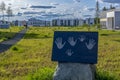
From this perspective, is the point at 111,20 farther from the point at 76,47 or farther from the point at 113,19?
the point at 76,47

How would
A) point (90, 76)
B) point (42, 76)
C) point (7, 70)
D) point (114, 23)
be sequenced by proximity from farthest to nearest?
point (114, 23), point (7, 70), point (42, 76), point (90, 76)

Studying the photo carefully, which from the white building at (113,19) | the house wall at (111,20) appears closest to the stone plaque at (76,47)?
the white building at (113,19)

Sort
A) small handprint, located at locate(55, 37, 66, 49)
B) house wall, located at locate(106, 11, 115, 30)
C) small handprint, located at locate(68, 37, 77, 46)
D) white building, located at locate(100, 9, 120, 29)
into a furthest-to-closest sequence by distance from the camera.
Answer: house wall, located at locate(106, 11, 115, 30) < white building, located at locate(100, 9, 120, 29) < small handprint, located at locate(55, 37, 66, 49) < small handprint, located at locate(68, 37, 77, 46)

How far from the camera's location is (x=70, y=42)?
527 inches

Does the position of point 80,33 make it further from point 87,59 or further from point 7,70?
point 7,70

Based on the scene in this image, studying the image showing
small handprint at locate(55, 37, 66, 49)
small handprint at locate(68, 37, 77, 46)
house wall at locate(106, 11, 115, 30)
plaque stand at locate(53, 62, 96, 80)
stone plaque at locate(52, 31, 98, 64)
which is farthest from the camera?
house wall at locate(106, 11, 115, 30)

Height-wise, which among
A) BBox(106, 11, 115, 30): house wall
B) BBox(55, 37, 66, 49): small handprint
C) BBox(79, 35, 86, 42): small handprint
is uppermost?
BBox(79, 35, 86, 42): small handprint

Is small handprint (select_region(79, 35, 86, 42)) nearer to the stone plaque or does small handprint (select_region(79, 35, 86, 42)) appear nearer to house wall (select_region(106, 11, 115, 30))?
the stone plaque

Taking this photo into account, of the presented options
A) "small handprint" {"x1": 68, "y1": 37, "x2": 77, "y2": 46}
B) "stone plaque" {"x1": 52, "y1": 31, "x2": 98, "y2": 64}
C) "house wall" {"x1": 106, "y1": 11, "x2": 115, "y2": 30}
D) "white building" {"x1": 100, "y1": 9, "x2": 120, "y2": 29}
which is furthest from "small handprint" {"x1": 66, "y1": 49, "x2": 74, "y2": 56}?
"house wall" {"x1": 106, "y1": 11, "x2": 115, "y2": 30}

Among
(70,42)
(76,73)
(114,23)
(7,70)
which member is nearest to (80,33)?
(70,42)

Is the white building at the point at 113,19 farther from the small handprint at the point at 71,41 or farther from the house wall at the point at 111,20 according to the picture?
the small handprint at the point at 71,41

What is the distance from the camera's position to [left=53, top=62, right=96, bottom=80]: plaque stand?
12992 millimetres

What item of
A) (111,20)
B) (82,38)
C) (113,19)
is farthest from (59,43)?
(111,20)

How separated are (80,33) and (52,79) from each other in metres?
1.66
